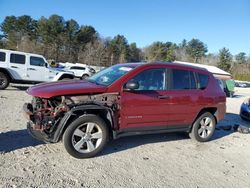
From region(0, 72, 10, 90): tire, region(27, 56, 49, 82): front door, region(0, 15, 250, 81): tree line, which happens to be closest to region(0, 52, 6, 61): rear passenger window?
region(0, 72, 10, 90): tire

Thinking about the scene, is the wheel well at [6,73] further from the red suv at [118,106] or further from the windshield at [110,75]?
the red suv at [118,106]

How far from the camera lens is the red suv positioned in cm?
465

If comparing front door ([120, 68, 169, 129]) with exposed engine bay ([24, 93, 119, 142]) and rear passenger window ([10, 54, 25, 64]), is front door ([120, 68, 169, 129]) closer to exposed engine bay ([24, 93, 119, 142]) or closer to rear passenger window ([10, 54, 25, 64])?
exposed engine bay ([24, 93, 119, 142])

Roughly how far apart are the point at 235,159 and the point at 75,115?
350cm

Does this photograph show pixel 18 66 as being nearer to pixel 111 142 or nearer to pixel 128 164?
pixel 111 142

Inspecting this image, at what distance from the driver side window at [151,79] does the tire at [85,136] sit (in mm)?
1143

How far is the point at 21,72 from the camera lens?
1339 centimetres

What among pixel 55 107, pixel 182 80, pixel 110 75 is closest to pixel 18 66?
pixel 110 75

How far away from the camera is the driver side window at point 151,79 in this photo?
5.41 m

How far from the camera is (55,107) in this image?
4750 millimetres

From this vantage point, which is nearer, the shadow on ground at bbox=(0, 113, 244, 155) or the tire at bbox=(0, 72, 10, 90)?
the shadow on ground at bbox=(0, 113, 244, 155)

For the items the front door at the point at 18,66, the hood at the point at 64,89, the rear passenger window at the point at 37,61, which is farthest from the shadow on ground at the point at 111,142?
the rear passenger window at the point at 37,61

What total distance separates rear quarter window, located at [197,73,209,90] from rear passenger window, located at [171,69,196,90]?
0.22 m

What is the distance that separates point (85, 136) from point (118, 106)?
837mm
